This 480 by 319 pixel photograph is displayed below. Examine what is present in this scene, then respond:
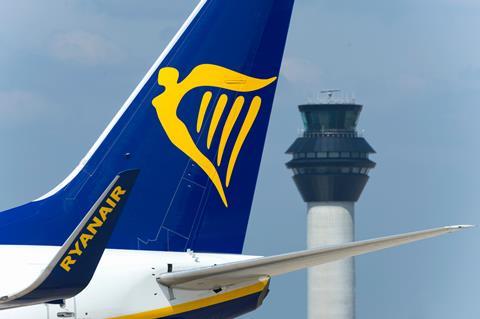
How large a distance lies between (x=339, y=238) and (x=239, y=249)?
114 meters

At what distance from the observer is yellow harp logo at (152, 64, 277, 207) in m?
23.8

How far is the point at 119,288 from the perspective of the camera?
70.2 feet

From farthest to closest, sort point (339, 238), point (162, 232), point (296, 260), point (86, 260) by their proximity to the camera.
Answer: point (339, 238), point (162, 232), point (296, 260), point (86, 260)

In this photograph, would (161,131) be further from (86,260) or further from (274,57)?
(86,260)

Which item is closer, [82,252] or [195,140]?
[82,252]

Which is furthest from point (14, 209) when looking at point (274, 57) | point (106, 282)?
point (274, 57)

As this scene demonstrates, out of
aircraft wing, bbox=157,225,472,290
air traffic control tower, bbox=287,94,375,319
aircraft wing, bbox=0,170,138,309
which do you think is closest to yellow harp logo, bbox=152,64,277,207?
aircraft wing, bbox=157,225,472,290

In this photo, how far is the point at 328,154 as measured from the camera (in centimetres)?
14088

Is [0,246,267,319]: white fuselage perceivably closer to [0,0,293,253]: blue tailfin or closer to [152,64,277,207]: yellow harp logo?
[0,0,293,253]: blue tailfin

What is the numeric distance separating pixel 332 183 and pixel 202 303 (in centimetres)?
11785

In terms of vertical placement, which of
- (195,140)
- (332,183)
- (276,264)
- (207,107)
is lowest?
(276,264)

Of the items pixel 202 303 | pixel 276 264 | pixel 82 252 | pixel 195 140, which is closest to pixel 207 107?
pixel 195 140

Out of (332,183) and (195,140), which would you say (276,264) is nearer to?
(195,140)

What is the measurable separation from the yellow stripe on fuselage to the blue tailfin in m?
1.23
